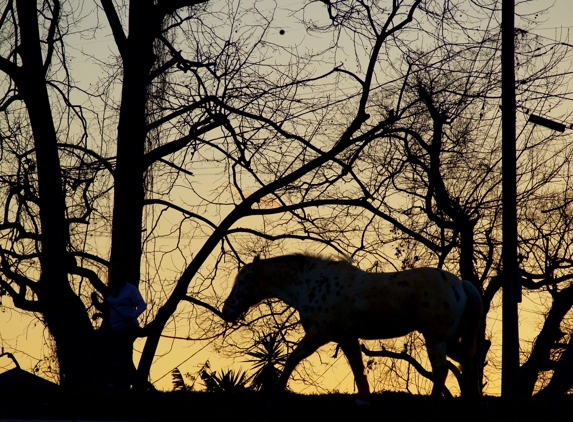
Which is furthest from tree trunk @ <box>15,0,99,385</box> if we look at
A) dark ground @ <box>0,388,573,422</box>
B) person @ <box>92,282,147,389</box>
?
dark ground @ <box>0,388,573,422</box>

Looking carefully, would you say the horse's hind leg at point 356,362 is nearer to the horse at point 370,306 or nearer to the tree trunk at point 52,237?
the horse at point 370,306

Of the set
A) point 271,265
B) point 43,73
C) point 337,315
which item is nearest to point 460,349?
point 337,315

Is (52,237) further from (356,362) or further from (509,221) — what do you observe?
(509,221)

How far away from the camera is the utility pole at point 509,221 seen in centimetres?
1267

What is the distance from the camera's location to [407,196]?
17531 millimetres

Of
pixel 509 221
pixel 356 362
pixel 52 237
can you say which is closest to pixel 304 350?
pixel 356 362

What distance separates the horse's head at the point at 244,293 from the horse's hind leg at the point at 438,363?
2.27 meters

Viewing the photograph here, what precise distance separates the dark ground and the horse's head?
1.13 meters

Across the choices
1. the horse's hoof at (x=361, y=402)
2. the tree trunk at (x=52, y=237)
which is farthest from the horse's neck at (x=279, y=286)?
the tree trunk at (x=52, y=237)

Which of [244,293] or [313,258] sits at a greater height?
[313,258]

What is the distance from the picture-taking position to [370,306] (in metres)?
9.34

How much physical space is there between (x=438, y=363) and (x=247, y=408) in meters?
1.99

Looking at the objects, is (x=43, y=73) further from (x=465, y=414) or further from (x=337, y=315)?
(x=465, y=414)

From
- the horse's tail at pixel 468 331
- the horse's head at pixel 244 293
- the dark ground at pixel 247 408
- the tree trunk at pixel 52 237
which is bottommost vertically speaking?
the dark ground at pixel 247 408
